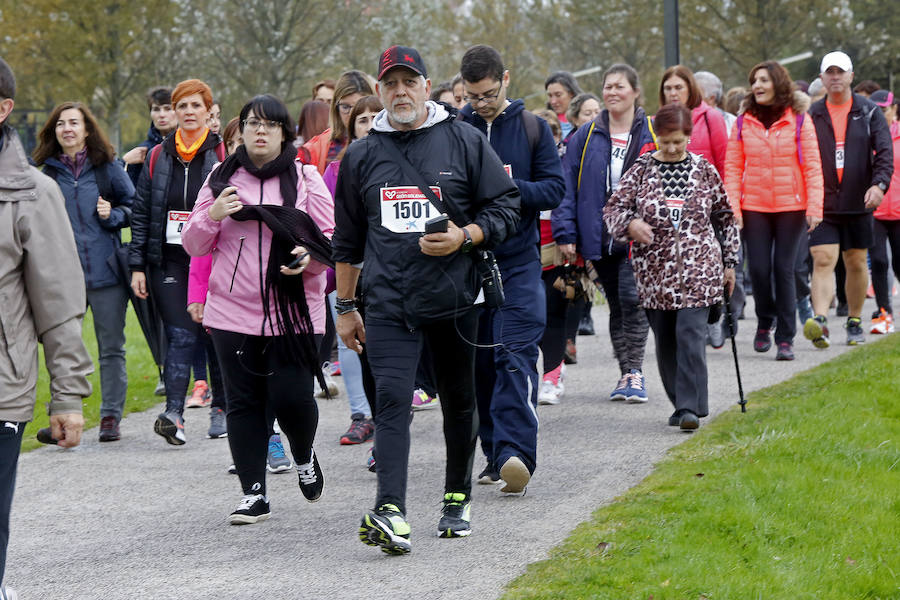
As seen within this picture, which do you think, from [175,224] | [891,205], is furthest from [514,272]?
[891,205]

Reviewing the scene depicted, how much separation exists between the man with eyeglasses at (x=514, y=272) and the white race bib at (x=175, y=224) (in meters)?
2.28

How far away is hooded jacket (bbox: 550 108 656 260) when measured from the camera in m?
Answer: 8.90

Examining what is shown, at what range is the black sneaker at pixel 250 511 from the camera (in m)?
6.33

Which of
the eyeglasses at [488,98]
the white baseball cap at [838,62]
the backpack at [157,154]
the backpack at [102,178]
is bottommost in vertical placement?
the backpack at [102,178]

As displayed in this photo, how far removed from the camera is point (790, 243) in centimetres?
1087

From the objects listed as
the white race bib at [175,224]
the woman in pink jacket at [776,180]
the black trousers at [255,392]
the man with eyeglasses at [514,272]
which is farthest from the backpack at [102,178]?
the woman in pink jacket at [776,180]

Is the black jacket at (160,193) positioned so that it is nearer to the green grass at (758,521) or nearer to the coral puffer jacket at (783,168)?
the green grass at (758,521)

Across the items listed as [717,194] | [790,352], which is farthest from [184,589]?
[790,352]

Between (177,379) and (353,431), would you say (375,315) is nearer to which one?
(353,431)

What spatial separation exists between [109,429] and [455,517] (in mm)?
3830

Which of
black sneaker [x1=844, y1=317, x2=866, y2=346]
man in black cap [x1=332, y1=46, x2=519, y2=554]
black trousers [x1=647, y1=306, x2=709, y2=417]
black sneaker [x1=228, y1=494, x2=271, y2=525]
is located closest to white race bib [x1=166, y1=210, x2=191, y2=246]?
black sneaker [x1=228, y1=494, x2=271, y2=525]

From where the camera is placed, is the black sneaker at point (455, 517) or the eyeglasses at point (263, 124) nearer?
the black sneaker at point (455, 517)

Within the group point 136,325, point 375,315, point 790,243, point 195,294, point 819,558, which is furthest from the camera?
point 136,325

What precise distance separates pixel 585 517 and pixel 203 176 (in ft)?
11.5
